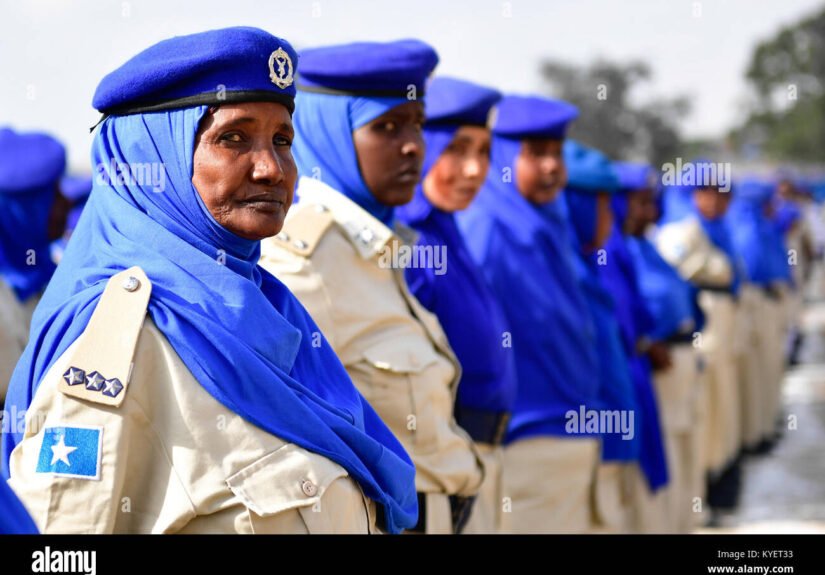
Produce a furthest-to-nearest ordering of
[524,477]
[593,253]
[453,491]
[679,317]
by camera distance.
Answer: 1. [679,317]
2. [593,253]
3. [524,477]
4. [453,491]

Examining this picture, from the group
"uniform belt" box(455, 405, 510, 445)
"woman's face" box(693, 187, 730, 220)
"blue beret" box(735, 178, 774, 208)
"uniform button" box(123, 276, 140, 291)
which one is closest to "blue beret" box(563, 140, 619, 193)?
"uniform belt" box(455, 405, 510, 445)

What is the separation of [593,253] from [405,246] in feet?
10.0

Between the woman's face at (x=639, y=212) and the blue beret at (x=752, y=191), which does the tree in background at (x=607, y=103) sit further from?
the woman's face at (x=639, y=212)

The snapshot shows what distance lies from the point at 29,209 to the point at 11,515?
14.4 ft

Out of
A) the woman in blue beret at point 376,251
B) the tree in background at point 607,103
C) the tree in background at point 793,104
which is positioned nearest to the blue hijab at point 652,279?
the woman in blue beret at point 376,251

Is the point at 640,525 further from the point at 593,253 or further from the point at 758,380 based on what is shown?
the point at 758,380

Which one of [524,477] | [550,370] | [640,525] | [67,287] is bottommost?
[640,525]

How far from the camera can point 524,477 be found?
5.66m

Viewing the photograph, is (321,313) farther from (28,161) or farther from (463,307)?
(28,161)

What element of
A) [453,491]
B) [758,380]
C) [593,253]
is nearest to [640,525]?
[593,253]

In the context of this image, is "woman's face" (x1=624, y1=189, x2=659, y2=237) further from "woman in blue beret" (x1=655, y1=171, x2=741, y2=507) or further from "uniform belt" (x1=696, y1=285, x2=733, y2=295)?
"uniform belt" (x1=696, y1=285, x2=733, y2=295)

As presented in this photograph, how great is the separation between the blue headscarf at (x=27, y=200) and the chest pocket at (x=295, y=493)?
11.3 feet

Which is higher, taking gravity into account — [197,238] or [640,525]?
[197,238]

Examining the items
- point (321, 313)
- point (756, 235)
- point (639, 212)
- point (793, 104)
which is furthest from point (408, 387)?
point (793, 104)
